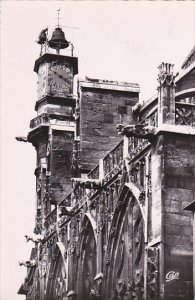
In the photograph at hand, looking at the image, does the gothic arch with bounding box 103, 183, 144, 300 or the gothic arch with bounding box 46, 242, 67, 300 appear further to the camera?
the gothic arch with bounding box 46, 242, 67, 300

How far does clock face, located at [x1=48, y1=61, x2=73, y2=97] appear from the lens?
172 feet

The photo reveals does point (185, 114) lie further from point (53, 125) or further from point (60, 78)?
point (60, 78)

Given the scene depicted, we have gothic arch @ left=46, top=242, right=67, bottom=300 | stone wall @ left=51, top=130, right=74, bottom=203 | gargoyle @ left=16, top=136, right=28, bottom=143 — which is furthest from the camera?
gargoyle @ left=16, top=136, right=28, bottom=143

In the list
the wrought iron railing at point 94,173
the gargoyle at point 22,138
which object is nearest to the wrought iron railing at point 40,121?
the gargoyle at point 22,138

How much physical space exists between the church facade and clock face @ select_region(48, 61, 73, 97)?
50 mm

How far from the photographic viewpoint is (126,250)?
35.5 metres

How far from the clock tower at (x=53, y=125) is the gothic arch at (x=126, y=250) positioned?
1221 cm

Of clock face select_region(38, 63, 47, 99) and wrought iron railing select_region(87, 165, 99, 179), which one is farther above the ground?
clock face select_region(38, 63, 47, 99)

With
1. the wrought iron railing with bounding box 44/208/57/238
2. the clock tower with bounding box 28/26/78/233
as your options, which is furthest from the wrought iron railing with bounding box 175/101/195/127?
the clock tower with bounding box 28/26/78/233

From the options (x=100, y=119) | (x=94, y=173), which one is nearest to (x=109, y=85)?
(x=100, y=119)

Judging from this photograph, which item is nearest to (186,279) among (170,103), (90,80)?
(170,103)

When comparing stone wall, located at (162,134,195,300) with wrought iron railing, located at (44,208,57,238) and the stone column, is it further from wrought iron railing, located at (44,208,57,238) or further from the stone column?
wrought iron railing, located at (44,208,57,238)

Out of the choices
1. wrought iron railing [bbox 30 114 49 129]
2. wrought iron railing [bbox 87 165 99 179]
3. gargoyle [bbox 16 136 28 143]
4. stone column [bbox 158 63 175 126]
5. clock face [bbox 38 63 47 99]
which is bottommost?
wrought iron railing [bbox 87 165 99 179]

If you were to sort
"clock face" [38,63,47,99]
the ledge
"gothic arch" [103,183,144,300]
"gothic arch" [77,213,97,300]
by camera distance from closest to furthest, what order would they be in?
"gothic arch" [103,183,144,300]
"gothic arch" [77,213,97,300]
the ledge
"clock face" [38,63,47,99]
